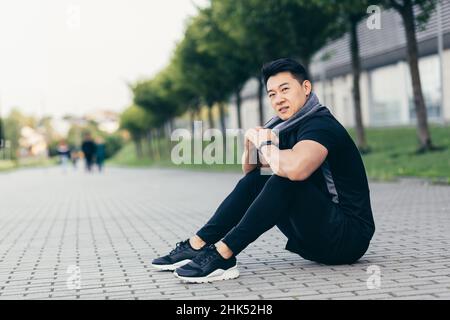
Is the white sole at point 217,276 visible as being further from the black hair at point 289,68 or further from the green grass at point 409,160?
the green grass at point 409,160

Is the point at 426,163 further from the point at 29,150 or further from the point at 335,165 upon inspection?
the point at 29,150

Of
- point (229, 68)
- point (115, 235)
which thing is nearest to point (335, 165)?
point (115, 235)

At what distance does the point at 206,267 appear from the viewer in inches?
183

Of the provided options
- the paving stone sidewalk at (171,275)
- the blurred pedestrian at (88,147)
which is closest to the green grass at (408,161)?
the paving stone sidewalk at (171,275)

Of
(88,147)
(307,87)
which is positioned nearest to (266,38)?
(88,147)

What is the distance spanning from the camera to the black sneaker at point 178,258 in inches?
200

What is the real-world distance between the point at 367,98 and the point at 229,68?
45.4 ft

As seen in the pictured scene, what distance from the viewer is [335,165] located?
4805 mm

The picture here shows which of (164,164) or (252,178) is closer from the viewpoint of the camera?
(252,178)

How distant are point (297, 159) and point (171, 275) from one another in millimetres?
1321

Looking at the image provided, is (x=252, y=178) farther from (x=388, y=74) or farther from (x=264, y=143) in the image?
(x=388, y=74)

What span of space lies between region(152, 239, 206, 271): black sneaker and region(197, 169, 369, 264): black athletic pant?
0.17 metres

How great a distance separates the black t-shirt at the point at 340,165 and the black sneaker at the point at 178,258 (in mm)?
964
